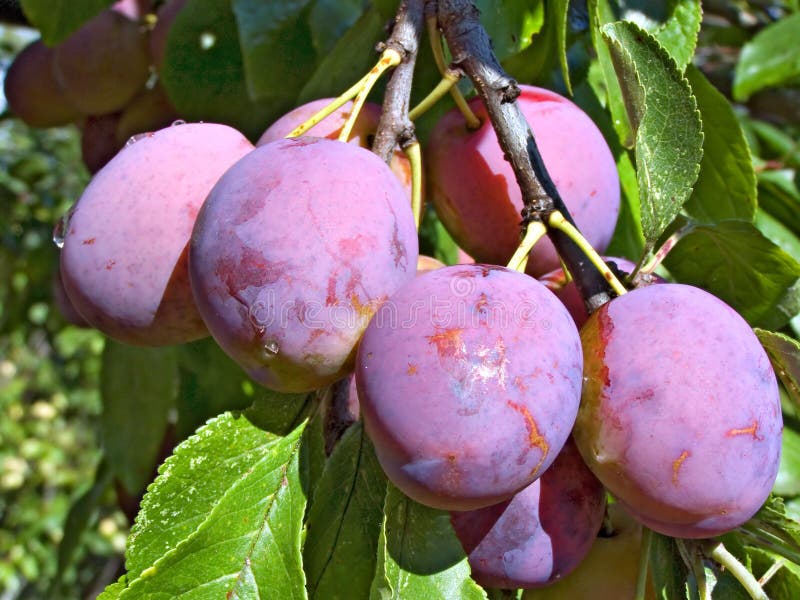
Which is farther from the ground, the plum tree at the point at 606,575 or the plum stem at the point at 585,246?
the plum stem at the point at 585,246

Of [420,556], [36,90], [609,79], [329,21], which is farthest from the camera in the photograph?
[36,90]

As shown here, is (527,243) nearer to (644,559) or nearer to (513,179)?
(513,179)

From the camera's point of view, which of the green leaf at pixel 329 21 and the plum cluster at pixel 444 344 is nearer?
the plum cluster at pixel 444 344

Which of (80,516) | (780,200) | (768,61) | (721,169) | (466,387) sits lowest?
(80,516)

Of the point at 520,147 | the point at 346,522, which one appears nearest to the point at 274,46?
the point at 520,147

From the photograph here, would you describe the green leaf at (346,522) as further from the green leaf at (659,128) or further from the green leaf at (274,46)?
the green leaf at (274,46)

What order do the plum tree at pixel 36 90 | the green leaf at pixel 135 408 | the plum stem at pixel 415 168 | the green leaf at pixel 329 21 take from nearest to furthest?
the plum stem at pixel 415 168 < the green leaf at pixel 329 21 < the green leaf at pixel 135 408 < the plum tree at pixel 36 90

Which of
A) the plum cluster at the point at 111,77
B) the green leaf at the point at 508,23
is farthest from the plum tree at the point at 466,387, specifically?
the plum cluster at the point at 111,77
